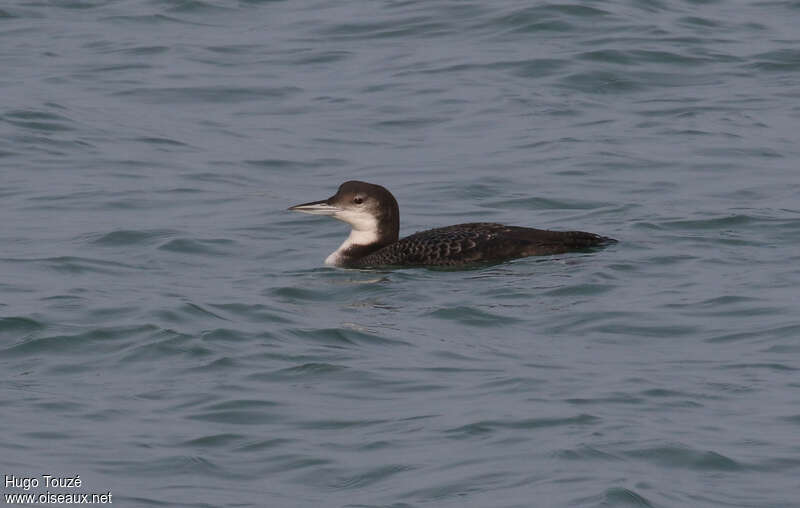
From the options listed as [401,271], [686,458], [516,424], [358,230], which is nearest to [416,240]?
[401,271]

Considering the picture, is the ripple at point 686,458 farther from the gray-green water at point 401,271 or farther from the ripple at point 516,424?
the ripple at point 516,424

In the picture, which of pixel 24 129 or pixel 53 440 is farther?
pixel 24 129

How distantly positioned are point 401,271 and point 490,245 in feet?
2.12

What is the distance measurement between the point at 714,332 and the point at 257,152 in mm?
6621

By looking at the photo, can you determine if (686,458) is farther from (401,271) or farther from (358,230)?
(358,230)

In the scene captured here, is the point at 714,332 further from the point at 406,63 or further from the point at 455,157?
the point at 406,63

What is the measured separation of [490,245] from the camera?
39.3ft

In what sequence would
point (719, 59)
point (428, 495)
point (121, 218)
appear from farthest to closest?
point (719, 59) → point (121, 218) → point (428, 495)

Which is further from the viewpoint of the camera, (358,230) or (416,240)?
(358,230)

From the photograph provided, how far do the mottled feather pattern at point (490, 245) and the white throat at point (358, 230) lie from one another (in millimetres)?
595

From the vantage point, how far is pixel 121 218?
13.5 meters

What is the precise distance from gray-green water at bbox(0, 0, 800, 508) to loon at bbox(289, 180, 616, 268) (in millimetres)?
150

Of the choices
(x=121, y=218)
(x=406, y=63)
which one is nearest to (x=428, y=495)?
(x=121, y=218)

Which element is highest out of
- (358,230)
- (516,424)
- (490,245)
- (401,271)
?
(516,424)
